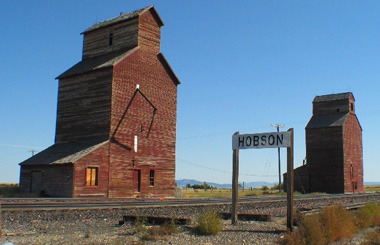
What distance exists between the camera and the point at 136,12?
38.2 meters

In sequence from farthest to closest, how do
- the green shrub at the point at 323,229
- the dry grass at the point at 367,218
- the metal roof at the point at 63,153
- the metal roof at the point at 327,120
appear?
the metal roof at the point at 327,120
the metal roof at the point at 63,153
the dry grass at the point at 367,218
the green shrub at the point at 323,229

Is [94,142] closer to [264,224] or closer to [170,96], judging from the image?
[170,96]

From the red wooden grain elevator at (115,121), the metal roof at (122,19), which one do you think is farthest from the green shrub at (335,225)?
the metal roof at (122,19)

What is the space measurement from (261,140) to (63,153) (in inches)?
911

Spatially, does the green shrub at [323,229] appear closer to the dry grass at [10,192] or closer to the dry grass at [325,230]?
the dry grass at [325,230]

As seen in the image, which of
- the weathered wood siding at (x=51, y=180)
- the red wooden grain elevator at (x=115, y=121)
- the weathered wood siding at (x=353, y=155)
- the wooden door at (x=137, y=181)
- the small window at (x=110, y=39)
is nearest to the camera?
the weathered wood siding at (x=51, y=180)

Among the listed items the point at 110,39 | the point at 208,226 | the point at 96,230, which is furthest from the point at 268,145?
the point at 110,39

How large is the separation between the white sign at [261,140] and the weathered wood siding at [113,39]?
24.8m

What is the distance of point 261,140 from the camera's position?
1367cm

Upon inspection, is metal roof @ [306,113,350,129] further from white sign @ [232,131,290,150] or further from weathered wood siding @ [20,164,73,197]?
white sign @ [232,131,290,150]

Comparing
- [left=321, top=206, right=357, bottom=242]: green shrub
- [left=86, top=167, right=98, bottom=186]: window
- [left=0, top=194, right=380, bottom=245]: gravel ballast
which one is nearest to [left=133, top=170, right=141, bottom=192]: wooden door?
[left=86, top=167, right=98, bottom=186]: window

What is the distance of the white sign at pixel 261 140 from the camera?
1297 centimetres

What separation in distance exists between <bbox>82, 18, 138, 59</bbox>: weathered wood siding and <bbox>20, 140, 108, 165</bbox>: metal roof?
885cm

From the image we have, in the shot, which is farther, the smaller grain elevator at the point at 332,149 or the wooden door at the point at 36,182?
the smaller grain elevator at the point at 332,149
